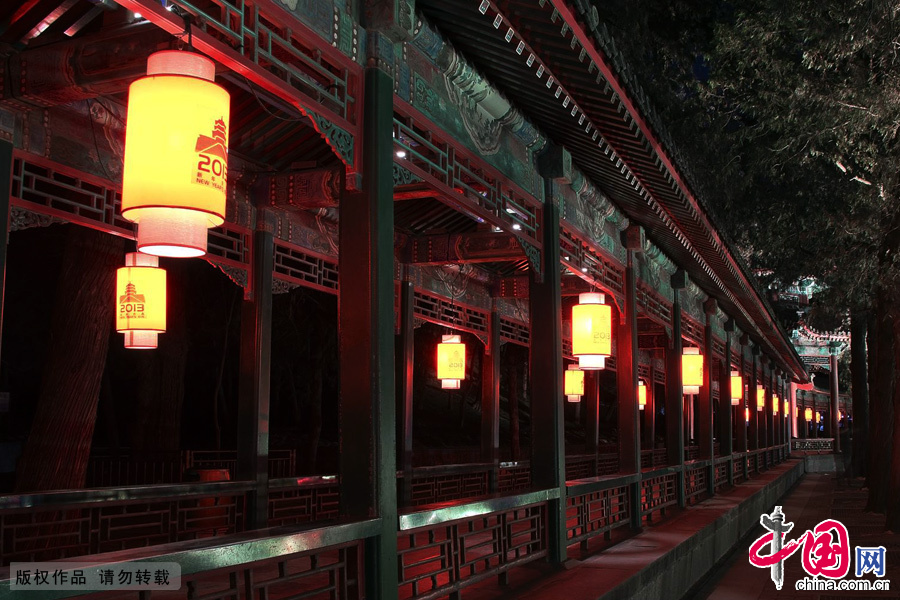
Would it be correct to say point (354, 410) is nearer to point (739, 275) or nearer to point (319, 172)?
point (319, 172)

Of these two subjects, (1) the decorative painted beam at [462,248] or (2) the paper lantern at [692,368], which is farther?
(2) the paper lantern at [692,368]

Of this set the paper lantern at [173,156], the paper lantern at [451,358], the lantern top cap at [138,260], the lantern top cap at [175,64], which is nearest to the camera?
the paper lantern at [173,156]

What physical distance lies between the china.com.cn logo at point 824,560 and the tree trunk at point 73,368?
8.41 m

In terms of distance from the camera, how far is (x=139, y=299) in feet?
27.7

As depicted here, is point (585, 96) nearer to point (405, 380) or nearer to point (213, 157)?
point (213, 157)

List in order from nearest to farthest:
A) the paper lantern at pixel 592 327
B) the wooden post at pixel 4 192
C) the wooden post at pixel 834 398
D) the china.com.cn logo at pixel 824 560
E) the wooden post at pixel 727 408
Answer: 1. the wooden post at pixel 4 192
2. the paper lantern at pixel 592 327
3. the china.com.cn logo at pixel 824 560
4. the wooden post at pixel 727 408
5. the wooden post at pixel 834 398

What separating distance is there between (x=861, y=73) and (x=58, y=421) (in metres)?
13.4

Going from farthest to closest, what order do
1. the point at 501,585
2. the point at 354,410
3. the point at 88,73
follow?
the point at 501,585 → the point at 88,73 → the point at 354,410

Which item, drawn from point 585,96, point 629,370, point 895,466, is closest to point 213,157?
point 585,96

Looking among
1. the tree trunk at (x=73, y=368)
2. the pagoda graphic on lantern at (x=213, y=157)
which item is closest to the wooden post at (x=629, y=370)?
the tree trunk at (x=73, y=368)

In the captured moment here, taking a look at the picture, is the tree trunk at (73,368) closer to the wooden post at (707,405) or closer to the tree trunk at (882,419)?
the wooden post at (707,405)

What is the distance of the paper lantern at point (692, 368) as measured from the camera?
17.5 m

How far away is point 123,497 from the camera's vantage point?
7.84 m

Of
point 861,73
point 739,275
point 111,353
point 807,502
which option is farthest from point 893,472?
point 111,353
